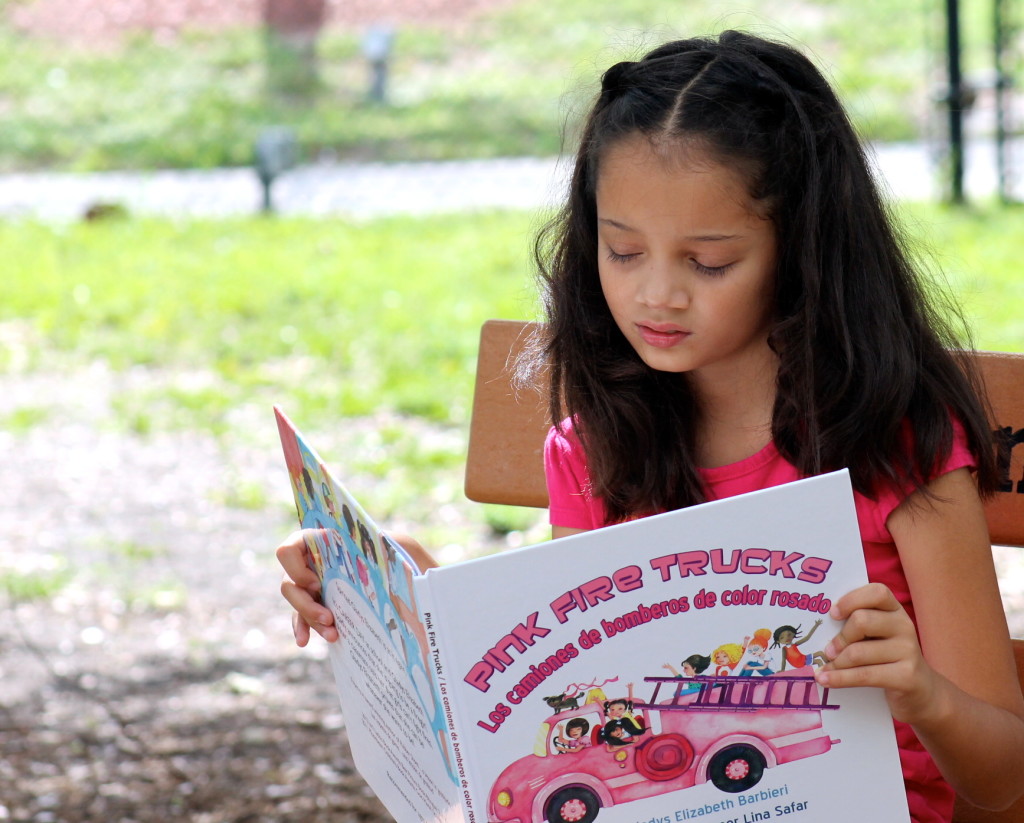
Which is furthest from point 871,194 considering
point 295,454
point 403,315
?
point 403,315

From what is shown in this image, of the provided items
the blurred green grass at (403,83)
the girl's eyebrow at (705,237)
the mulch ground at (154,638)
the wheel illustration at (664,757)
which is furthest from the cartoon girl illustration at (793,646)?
the blurred green grass at (403,83)

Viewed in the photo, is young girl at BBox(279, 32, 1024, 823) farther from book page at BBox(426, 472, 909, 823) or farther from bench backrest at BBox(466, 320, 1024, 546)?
bench backrest at BBox(466, 320, 1024, 546)

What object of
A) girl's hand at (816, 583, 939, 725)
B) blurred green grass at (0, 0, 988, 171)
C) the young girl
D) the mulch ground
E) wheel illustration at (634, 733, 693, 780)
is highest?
blurred green grass at (0, 0, 988, 171)

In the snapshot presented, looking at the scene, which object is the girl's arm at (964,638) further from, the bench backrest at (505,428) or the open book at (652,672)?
the bench backrest at (505,428)

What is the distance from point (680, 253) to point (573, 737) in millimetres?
521

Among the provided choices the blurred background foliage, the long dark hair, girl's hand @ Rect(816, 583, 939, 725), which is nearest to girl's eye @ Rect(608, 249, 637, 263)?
the long dark hair

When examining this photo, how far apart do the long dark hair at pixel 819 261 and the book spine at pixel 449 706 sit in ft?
1.78

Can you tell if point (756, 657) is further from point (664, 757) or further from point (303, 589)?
point (303, 589)

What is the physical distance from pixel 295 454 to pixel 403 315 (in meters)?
4.28

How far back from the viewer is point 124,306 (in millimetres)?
6141

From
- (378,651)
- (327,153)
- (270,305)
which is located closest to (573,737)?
(378,651)

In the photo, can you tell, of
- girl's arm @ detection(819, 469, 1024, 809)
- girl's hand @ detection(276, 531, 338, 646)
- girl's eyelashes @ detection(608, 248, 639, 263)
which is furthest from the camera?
girl's hand @ detection(276, 531, 338, 646)

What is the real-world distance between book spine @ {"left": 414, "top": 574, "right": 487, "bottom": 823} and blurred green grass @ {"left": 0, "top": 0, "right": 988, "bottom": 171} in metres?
7.90

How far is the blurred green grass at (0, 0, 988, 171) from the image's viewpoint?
9562 mm
